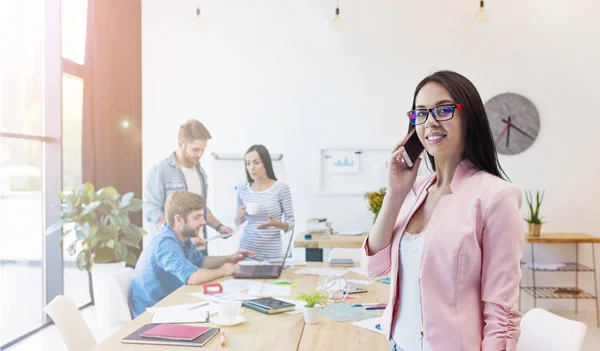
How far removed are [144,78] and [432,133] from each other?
15.5ft

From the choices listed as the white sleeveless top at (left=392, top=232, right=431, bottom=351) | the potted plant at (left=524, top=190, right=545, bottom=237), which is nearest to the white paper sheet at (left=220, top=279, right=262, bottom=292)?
the white sleeveless top at (left=392, top=232, right=431, bottom=351)

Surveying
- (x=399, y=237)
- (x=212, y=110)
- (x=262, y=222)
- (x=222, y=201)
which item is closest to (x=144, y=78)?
(x=212, y=110)

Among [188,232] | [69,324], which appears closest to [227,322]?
[69,324]

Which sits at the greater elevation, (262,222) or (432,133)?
(432,133)

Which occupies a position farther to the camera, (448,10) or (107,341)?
(448,10)

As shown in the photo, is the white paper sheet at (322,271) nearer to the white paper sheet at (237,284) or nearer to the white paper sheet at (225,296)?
the white paper sheet at (237,284)

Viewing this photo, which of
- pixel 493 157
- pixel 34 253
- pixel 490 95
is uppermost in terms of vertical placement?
pixel 490 95

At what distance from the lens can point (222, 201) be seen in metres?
4.80

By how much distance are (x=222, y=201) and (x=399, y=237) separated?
3359mm

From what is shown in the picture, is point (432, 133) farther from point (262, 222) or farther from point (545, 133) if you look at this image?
point (545, 133)

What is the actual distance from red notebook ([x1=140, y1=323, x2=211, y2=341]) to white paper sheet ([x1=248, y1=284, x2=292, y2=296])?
0.73m

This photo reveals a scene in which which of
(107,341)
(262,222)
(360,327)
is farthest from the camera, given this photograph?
(262,222)

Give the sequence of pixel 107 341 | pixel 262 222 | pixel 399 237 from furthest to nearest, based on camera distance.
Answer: pixel 262 222 → pixel 107 341 → pixel 399 237

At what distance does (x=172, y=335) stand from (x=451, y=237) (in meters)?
1.14
